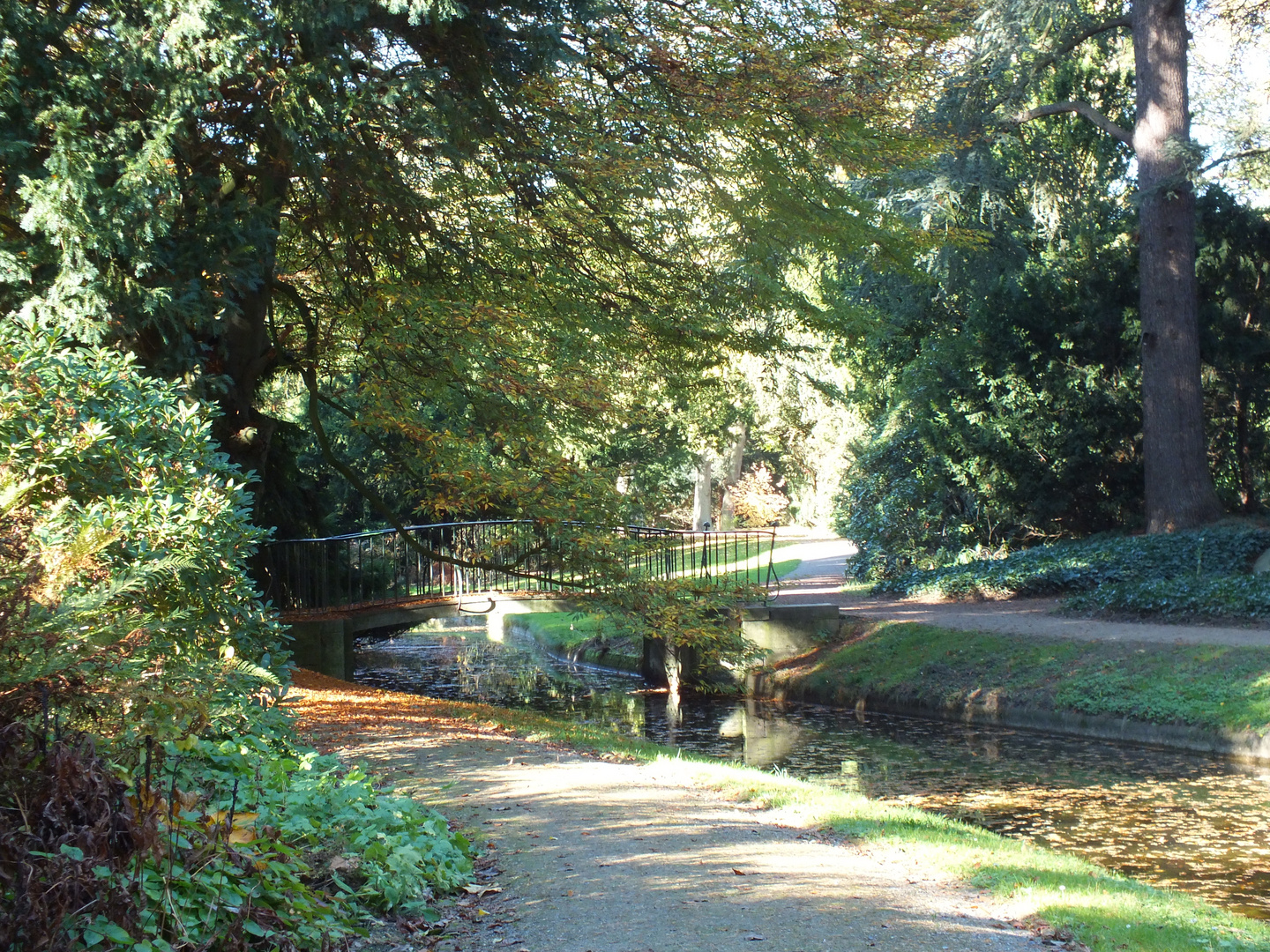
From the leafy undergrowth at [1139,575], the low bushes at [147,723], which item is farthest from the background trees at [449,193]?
the leafy undergrowth at [1139,575]

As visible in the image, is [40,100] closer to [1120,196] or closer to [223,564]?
[223,564]

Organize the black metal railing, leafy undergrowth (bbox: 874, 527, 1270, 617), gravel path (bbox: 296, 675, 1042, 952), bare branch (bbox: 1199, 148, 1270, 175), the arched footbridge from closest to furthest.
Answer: gravel path (bbox: 296, 675, 1042, 952)
the black metal railing
the arched footbridge
leafy undergrowth (bbox: 874, 527, 1270, 617)
bare branch (bbox: 1199, 148, 1270, 175)

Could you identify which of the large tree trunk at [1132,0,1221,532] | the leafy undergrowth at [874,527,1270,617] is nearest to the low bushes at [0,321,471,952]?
the leafy undergrowth at [874,527,1270,617]

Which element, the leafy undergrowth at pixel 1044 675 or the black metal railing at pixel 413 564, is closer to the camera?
the leafy undergrowth at pixel 1044 675

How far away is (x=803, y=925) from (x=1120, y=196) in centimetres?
2316

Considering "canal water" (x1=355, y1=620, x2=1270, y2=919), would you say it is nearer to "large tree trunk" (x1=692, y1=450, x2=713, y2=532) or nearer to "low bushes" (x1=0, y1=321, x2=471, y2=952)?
"low bushes" (x1=0, y1=321, x2=471, y2=952)

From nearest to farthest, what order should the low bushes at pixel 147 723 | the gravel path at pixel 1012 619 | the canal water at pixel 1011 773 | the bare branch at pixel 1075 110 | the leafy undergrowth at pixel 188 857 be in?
1. the leafy undergrowth at pixel 188 857
2. the low bushes at pixel 147 723
3. the canal water at pixel 1011 773
4. the gravel path at pixel 1012 619
5. the bare branch at pixel 1075 110

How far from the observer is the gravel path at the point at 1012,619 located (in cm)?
1446

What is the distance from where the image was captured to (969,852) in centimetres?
632

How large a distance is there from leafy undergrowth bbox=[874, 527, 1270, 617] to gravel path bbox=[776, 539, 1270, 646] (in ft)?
1.31

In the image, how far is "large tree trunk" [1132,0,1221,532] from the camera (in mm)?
18516

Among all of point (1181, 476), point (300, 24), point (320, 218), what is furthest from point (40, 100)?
point (1181, 476)

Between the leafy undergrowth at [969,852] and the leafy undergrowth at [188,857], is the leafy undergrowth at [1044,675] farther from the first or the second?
the leafy undergrowth at [188,857]

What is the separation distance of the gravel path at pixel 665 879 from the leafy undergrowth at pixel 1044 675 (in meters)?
7.70
